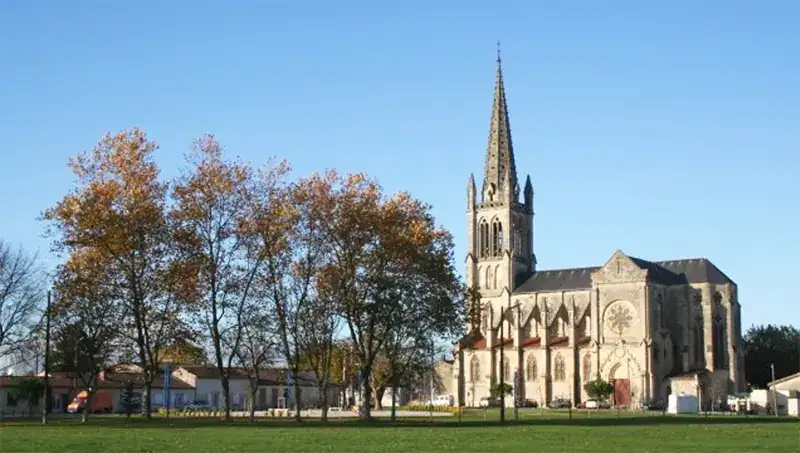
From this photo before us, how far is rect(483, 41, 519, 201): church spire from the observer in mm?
148875

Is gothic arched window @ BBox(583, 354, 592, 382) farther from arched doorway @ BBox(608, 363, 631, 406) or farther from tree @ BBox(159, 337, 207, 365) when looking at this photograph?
tree @ BBox(159, 337, 207, 365)

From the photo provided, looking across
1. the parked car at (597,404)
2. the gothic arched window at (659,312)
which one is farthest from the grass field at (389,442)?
the gothic arched window at (659,312)

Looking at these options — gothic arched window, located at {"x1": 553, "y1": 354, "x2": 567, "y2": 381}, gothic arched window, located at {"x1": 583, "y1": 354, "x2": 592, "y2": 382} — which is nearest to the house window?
gothic arched window, located at {"x1": 553, "y1": 354, "x2": 567, "y2": 381}

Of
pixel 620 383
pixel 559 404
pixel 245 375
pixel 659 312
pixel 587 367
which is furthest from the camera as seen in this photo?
pixel 587 367

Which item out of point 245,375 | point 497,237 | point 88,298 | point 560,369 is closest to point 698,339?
point 560,369

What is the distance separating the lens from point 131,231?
6294 cm

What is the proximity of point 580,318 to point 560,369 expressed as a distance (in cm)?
687

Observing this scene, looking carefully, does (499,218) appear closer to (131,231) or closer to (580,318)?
(580,318)

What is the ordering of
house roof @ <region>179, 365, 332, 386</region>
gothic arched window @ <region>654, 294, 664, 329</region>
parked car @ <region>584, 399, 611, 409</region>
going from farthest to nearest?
gothic arched window @ <region>654, 294, 664, 329</region>
parked car @ <region>584, 399, 611, 409</region>
house roof @ <region>179, 365, 332, 386</region>

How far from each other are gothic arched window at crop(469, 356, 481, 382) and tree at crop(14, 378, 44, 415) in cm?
6186

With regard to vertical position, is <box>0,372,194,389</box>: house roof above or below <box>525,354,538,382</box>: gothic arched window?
below

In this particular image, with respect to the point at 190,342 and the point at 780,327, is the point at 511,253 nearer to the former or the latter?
the point at 780,327

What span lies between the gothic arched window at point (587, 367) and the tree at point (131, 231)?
237 ft

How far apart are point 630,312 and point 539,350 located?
14238 millimetres
